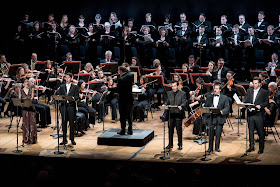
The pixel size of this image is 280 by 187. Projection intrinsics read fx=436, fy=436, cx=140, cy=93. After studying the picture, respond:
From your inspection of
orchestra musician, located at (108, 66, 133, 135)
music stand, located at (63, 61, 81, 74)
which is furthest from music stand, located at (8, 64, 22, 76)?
orchestra musician, located at (108, 66, 133, 135)

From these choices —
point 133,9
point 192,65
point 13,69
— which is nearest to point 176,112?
point 192,65

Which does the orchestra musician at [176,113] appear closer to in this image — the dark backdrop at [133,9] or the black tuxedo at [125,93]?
the black tuxedo at [125,93]

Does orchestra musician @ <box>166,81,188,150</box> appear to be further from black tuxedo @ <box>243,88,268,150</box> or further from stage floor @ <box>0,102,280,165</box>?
black tuxedo @ <box>243,88,268,150</box>

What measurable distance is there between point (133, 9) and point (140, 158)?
8.09m

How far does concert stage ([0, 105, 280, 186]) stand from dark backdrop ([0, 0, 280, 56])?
13.0ft

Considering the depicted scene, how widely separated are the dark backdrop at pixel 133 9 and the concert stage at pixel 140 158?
13.0 feet

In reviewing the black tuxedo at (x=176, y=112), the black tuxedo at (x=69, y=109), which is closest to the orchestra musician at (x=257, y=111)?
the black tuxedo at (x=176, y=112)

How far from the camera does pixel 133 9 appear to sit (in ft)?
48.5

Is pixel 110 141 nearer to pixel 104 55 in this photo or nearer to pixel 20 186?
pixel 20 186

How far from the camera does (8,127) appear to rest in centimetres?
1005

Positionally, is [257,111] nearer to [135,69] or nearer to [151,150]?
[151,150]

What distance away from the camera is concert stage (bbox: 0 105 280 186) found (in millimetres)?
5199

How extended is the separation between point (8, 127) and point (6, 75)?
202cm

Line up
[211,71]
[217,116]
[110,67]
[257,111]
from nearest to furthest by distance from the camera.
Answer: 1. [257,111]
2. [217,116]
3. [211,71]
4. [110,67]
